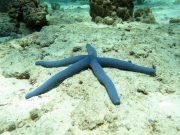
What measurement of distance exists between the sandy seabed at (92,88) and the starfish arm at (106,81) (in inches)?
4.1

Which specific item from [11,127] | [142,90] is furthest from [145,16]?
[11,127]

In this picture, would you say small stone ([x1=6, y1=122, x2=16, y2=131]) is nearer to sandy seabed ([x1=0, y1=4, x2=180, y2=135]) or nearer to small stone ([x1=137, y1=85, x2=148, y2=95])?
sandy seabed ([x1=0, y1=4, x2=180, y2=135])

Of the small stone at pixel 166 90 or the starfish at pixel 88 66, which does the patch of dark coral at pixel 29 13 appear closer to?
the starfish at pixel 88 66

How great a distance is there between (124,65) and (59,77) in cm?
114

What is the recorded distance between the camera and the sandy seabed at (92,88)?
3326mm

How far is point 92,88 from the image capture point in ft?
13.1

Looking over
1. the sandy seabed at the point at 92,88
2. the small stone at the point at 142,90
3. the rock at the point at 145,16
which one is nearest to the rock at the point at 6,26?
the sandy seabed at the point at 92,88

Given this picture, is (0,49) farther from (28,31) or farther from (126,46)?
(126,46)

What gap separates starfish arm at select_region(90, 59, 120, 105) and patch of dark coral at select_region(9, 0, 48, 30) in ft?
10.3

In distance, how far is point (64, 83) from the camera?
4180 millimetres

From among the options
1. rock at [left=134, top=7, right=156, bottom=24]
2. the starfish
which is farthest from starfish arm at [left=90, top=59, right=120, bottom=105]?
rock at [left=134, top=7, right=156, bottom=24]

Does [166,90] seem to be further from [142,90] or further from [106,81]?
[106,81]

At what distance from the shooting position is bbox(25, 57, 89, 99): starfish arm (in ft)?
12.8

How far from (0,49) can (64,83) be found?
2201 millimetres
